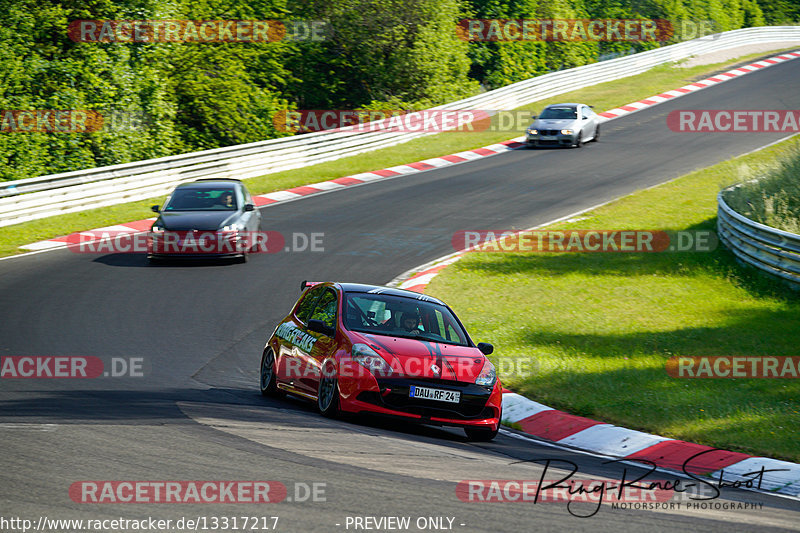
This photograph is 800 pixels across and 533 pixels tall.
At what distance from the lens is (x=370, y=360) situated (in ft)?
30.2

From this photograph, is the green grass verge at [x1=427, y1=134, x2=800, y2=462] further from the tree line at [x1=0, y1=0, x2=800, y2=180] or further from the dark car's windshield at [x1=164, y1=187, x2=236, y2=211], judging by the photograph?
the tree line at [x1=0, y1=0, x2=800, y2=180]

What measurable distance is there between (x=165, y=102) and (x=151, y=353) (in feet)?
79.8

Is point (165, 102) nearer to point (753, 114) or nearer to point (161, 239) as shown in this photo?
point (161, 239)

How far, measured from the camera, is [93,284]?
54.3ft

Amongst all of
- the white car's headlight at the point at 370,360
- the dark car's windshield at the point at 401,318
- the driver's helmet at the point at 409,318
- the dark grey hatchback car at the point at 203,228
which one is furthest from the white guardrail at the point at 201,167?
the white car's headlight at the point at 370,360

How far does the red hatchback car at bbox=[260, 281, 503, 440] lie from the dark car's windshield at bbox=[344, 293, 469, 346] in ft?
0.04

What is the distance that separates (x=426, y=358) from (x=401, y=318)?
0.95 meters

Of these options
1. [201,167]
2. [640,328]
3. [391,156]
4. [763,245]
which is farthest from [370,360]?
[391,156]

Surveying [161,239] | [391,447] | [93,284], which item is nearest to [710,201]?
[161,239]

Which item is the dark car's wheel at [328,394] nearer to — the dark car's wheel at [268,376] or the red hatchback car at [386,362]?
the red hatchback car at [386,362]

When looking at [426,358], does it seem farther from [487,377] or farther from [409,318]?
[409,318]

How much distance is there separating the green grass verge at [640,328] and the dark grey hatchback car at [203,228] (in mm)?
4186

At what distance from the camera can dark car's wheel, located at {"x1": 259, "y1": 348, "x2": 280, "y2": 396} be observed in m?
10.7

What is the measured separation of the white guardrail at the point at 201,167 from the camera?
22.8m
